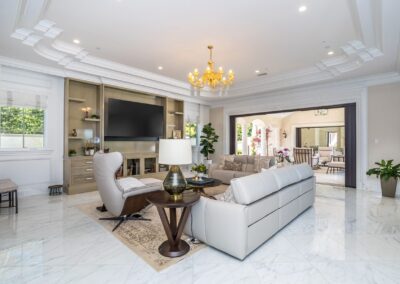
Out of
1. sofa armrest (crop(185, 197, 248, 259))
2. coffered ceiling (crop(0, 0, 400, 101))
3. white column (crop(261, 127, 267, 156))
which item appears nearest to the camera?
sofa armrest (crop(185, 197, 248, 259))

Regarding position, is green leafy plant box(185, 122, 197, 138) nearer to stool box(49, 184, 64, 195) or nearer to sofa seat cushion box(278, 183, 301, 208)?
stool box(49, 184, 64, 195)

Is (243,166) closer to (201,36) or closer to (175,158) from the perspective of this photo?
(201,36)

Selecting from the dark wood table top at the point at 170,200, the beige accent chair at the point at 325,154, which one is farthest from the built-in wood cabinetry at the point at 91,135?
the beige accent chair at the point at 325,154

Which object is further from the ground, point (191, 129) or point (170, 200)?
point (191, 129)

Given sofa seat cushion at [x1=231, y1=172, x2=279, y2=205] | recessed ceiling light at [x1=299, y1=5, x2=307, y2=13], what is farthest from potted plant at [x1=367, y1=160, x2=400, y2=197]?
recessed ceiling light at [x1=299, y1=5, x2=307, y2=13]

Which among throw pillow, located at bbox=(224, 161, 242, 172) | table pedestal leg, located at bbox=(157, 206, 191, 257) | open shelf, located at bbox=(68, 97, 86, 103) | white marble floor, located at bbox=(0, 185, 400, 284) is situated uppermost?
open shelf, located at bbox=(68, 97, 86, 103)

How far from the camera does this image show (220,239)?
2.37 m

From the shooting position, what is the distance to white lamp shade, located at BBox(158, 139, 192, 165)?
7.74ft

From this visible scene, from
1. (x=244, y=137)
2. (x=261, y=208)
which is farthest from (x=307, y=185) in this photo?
(x=244, y=137)

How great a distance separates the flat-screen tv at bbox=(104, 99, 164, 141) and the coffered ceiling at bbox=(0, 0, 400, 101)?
0.75 metres

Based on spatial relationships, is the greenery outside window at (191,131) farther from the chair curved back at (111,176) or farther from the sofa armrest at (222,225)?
the sofa armrest at (222,225)

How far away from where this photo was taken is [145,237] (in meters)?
2.79

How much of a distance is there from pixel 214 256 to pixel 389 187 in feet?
15.7

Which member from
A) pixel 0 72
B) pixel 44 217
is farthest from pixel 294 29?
pixel 0 72
